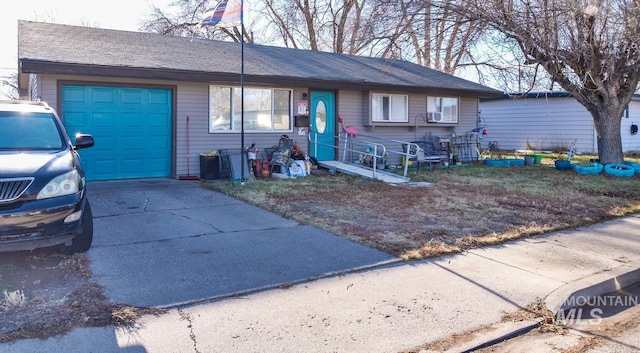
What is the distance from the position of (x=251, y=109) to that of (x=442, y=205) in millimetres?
6119

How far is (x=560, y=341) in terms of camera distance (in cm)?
394

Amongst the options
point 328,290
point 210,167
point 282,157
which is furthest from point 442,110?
point 328,290

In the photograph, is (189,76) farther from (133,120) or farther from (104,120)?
(104,120)

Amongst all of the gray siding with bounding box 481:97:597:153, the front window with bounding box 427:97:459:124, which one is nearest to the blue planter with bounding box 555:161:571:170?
the front window with bounding box 427:97:459:124

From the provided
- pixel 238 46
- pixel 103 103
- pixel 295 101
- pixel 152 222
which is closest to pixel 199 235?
pixel 152 222

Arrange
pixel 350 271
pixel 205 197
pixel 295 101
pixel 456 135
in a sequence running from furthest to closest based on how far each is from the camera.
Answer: pixel 456 135 < pixel 295 101 < pixel 205 197 < pixel 350 271

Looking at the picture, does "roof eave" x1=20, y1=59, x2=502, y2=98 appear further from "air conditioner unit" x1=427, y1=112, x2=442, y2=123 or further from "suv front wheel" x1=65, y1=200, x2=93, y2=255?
"suv front wheel" x1=65, y1=200, x2=93, y2=255

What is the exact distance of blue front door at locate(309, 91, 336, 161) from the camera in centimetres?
1443

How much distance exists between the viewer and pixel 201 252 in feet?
19.4

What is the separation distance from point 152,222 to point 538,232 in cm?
568

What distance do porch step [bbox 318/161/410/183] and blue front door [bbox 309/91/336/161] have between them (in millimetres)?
621

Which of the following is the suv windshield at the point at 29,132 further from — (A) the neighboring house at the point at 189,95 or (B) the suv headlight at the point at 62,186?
(A) the neighboring house at the point at 189,95

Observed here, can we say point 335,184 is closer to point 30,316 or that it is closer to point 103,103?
point 103,103

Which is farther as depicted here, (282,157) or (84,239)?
(282,157)
